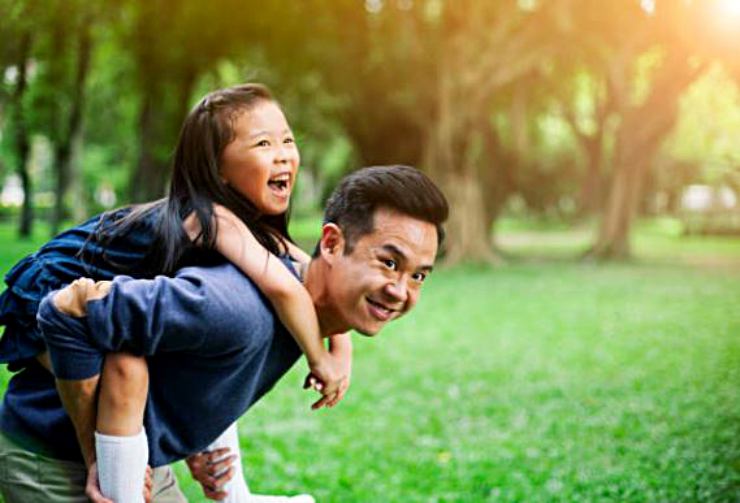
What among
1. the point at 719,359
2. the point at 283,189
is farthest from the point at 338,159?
the point at 283,189

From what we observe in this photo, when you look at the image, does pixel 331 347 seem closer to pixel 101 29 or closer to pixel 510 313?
pixel 510 313

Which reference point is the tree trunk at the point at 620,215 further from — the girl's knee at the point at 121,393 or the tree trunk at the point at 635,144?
the girl's knee at the point at 121,393

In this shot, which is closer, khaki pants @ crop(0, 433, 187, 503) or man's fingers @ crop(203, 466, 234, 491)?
khaki pants @ crop(0, 433, 187, 503)

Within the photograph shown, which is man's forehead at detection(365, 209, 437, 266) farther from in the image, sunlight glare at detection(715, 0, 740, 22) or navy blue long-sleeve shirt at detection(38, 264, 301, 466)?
sunlight glare at detection(715, 0, 740, 22)

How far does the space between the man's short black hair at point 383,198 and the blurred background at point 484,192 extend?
3117 mm

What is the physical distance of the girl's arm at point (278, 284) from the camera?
6.82 ft

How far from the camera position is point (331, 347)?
2.35m

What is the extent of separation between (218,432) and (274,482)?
312 centimetres

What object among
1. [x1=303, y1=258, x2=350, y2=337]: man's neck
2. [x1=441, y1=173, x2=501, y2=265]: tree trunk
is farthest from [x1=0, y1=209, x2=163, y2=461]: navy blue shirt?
[x1=441, y1=173, x2=501, y2=265]: tree trunk

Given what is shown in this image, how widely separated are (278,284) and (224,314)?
0.60ft

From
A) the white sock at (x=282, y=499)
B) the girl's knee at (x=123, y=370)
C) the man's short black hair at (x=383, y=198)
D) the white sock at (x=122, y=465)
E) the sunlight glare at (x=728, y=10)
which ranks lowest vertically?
the white sock at (x=282, y=499)

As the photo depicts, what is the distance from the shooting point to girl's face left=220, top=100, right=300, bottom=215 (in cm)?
230

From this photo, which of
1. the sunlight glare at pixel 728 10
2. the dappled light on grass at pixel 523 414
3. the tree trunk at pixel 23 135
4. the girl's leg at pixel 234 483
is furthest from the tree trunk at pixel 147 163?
the girl's leg at pixel 234 483

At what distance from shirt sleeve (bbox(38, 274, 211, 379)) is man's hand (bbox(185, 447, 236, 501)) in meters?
0.70
